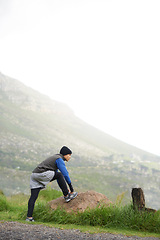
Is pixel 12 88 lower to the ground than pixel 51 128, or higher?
higher

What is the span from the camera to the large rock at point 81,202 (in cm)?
679

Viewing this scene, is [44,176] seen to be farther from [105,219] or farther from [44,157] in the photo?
[44,157]

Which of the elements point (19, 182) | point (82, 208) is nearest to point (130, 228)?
point (82, 208)

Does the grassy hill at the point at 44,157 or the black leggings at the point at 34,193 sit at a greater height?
the black leggings at the point at 34,193

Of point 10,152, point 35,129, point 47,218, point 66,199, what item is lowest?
point 10,152

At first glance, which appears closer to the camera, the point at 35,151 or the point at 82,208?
the point at 82,208

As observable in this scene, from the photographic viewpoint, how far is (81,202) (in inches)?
274

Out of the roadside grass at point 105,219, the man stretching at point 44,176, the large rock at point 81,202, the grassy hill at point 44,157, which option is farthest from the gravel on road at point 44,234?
the grassy hill at point 44,157

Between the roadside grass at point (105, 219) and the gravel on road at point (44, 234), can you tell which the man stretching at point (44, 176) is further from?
the gravel on road at point (44, 234)

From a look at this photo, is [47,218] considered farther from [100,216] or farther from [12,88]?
[12,88]

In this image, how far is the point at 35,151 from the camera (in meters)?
61.0

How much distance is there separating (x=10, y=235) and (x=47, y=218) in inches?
84.1

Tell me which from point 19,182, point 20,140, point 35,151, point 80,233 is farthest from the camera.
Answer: point 20,140

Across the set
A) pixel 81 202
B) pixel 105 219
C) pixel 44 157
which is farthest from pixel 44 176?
pixel 44 157
